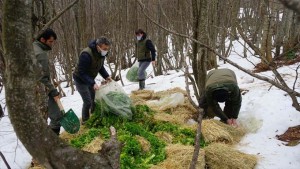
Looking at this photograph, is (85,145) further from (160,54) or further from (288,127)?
(160,54)

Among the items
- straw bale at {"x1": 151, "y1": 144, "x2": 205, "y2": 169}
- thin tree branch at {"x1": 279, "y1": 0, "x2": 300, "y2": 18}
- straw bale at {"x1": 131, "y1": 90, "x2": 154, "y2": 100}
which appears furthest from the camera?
straw bale at {"x1": 131, "y1": 90, "x2": 154, "y2": 100}

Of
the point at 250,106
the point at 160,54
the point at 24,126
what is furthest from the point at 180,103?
the point at 160,54

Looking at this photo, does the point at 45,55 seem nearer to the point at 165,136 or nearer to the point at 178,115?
the point at 165,136

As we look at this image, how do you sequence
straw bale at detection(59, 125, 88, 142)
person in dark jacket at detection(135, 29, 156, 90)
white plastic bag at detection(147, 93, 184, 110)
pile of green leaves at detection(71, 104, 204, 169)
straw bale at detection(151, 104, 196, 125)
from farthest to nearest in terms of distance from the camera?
1. person in dark jacket at detection(135, 29, 156, 90)
2. white plastic bag at detection(147, 93, 184, 110)
3. straw bale at detection(151, 104, 196, 125)
4. straw bale at detection(59, 125, 88, 142)
5. pile of green leaves at detection(71, 104, 204, 169)

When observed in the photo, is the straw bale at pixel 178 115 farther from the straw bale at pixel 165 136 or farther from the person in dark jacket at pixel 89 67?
the person in dark jacket at pixel 89 67

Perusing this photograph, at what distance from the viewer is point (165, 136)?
445cm

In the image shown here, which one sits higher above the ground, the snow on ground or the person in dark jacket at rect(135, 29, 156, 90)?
the person in dark jacket at rect(135, 29, 156, 90)

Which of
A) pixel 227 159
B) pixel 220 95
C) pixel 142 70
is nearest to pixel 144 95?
pixel 142 70

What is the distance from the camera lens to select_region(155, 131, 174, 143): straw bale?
172 inches

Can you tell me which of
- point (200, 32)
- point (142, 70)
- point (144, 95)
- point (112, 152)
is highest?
point (200, 32)

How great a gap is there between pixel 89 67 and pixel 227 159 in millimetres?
2611

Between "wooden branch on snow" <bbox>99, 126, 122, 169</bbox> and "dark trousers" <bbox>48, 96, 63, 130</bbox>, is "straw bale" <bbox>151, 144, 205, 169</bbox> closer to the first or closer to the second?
"dark trousers" <bbox>48, 96, 63, 130</bbox>

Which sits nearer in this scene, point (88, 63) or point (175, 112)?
point (88, 63)

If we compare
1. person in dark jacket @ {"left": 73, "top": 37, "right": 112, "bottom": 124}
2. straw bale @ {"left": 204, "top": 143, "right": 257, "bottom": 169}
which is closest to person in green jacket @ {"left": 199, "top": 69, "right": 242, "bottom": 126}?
straw bale @ {"left": 204, "top": 143, "right": 257, "bottom": 169}
